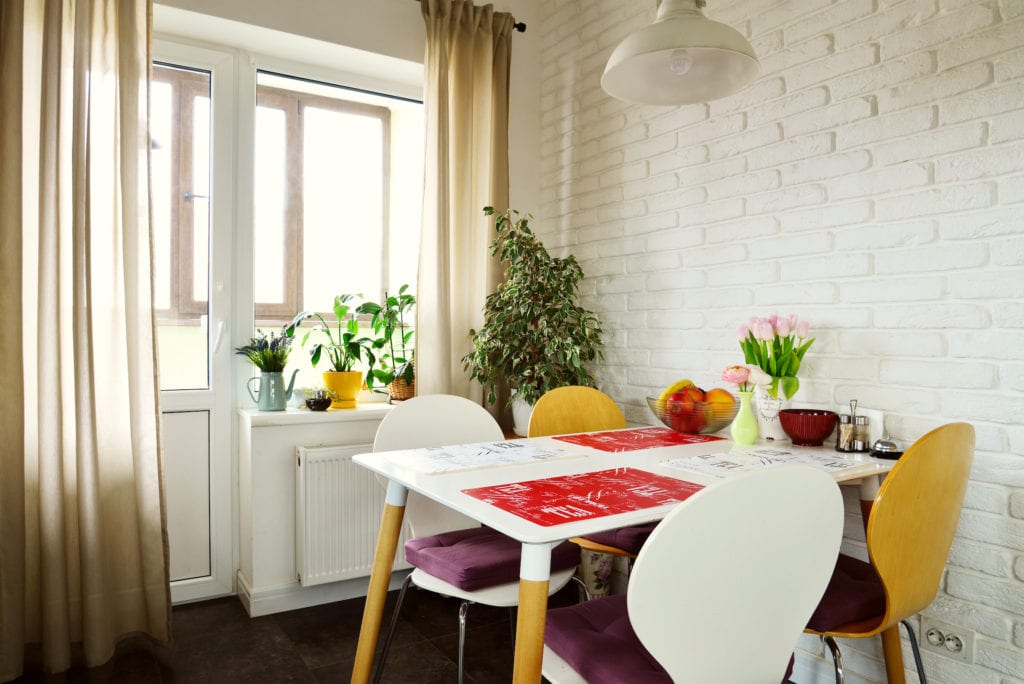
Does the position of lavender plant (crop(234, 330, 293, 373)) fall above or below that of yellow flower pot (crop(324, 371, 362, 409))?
above

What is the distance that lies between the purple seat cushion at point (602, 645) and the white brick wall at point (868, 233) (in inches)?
35.3

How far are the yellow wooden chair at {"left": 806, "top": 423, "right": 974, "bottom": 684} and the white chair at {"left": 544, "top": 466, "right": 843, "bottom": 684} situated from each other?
10.5 inches

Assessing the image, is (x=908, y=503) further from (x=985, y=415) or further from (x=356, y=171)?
(x=356, y=171)

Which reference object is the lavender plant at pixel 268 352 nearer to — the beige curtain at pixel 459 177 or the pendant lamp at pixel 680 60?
the beige curtain at pixel 459 177

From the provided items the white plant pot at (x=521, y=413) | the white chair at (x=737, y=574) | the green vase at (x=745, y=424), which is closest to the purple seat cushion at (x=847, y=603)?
the white chair at (x=737, y=574)

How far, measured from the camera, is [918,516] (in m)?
1.44

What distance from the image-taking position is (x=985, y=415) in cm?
180

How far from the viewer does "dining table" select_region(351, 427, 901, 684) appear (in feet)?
4.14

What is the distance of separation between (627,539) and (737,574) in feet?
3.35

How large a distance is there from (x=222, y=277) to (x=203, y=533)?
1.01m

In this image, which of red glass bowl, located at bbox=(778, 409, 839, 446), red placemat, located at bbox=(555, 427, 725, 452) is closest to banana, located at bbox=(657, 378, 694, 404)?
red placemat, located at bbox=(555, 427, 725, 452)

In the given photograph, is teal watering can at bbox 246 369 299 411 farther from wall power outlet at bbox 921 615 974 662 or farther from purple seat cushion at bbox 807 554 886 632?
wall power outlet at bbox 921 615 974 662

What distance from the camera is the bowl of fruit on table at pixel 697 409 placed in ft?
7.41

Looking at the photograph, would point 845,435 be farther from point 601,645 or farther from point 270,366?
point 270,366
